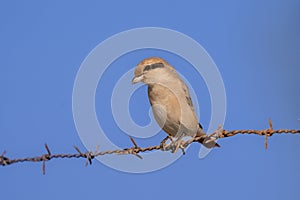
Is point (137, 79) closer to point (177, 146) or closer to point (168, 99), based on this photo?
point (168, 99)

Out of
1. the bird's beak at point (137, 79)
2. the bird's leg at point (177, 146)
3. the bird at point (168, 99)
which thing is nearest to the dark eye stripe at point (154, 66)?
the bird at point (168, 99)

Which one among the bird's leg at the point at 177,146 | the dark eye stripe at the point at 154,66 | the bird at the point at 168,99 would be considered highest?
the dark eye stripe at the point at 154,66

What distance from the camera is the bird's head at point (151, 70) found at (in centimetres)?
559

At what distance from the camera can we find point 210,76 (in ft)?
14.8

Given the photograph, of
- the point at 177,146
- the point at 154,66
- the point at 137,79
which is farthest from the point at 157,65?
the point at 177,146

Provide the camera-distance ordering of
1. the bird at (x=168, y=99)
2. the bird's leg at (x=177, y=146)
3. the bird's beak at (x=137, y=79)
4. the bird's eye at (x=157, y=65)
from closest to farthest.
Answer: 1. the bird's leg at (x=177, y=146)
2. the bird's beak at (x=137, y=79)
3. the bird at (x=168, y=99)
4. the bird's eye at (x=157, y=65)

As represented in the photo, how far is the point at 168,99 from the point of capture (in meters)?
5.60

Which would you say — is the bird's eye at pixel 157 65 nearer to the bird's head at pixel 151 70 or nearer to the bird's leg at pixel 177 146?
the bird's head at pixel 151 70

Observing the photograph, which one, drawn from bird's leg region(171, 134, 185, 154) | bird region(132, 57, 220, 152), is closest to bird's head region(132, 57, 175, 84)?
bird region(132, 57, 220, 152)

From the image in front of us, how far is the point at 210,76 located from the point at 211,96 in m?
0.22

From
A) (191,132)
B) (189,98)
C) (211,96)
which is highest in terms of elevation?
(189,98)

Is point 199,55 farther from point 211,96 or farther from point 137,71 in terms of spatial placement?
point 137,71

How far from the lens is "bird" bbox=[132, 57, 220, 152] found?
5.55 metres

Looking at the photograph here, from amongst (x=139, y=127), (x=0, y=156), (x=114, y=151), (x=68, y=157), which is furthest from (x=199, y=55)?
(x=0, y=156)
